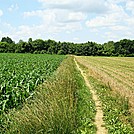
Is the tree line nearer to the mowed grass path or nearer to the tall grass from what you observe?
the mowed grass path

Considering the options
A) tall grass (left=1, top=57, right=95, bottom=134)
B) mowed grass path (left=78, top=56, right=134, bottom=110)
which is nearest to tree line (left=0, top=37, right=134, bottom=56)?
mowed grass path (left=78, top=56, right=134, bottom=110)

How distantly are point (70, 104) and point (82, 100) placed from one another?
338 cm

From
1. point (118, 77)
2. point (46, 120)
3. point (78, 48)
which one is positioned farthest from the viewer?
point (78, 48)

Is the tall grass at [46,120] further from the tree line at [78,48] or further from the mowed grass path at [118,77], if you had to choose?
the tree line at [78,48]

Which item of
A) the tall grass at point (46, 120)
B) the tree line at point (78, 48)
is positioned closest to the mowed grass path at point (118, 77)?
the tall grass at point (46, 120)

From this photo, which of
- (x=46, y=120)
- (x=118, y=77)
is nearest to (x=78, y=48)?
(x=118, y=77)

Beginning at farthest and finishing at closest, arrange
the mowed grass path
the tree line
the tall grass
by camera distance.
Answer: the tree line, the mowed grass path, the tall grass

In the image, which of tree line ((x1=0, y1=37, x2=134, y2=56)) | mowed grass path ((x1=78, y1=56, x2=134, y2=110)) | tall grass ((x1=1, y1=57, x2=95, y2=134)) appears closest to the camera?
tall grass ((x1=1, y1=57, x2=95, y2=134))

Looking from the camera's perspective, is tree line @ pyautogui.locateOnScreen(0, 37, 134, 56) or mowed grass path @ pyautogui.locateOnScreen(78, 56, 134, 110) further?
tree line @ pyautogui.locateOnScreen(0, 37, 134, 56)

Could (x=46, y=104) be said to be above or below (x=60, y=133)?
above

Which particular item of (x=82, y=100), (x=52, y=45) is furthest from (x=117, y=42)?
(x=82, y=100)

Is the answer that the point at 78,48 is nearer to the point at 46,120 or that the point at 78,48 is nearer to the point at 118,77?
the point at 118,77

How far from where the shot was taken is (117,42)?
116 m

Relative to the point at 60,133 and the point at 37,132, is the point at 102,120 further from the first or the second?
the point at 37,132
